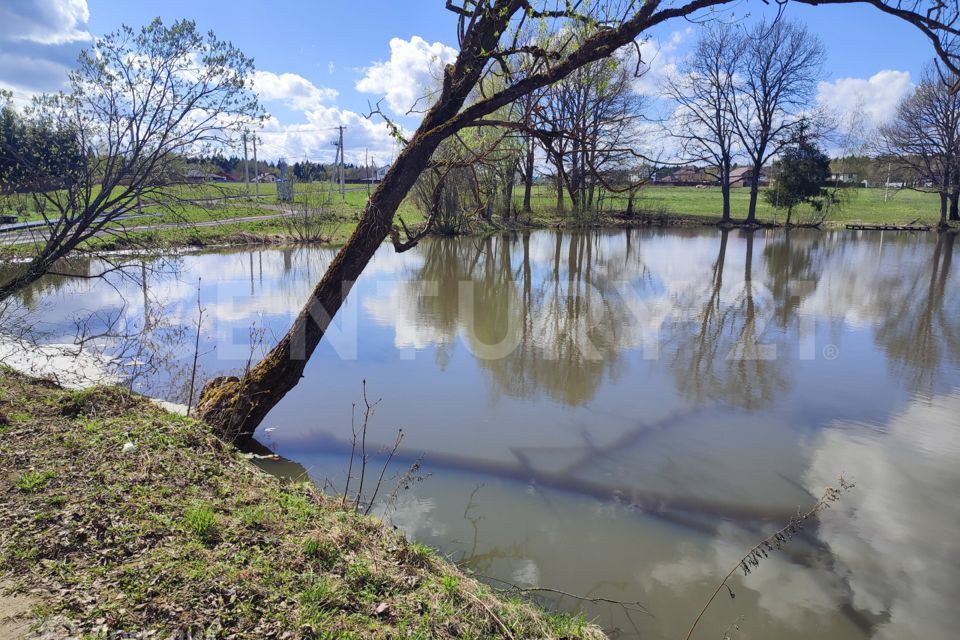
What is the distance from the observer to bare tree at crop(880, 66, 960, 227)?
32.4 metres

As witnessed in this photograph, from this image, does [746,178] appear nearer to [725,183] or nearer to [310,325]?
[725,183]

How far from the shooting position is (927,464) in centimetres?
557

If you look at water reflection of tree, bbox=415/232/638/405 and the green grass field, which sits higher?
the green grass field

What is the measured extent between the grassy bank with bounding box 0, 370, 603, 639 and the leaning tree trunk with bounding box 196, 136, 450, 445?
3.91ft

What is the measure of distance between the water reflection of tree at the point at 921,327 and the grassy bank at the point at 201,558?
24.4 feet

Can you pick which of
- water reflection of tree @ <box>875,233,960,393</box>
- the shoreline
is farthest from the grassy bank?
water reflection of tree @ <box>875,233,960,393</box>

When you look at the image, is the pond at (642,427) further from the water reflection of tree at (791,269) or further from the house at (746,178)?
the house at (746,178)

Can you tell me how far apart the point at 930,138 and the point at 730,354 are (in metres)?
34.2

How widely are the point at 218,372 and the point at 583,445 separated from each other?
475cm

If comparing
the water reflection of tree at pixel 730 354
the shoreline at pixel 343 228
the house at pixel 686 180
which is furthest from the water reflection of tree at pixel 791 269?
the shoreline at pixel 343 228

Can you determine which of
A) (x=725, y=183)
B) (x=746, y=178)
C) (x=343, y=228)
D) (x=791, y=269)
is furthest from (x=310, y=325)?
(x=746, y=178)

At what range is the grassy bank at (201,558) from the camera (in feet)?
8.57

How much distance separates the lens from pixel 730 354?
909 centimetres

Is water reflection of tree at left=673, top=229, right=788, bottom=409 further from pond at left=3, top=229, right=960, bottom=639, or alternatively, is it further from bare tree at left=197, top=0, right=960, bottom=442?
bare tree at left=197, top=0, right=960, bottom=442
